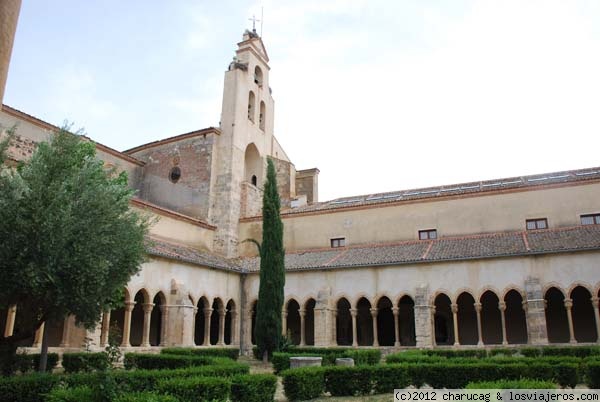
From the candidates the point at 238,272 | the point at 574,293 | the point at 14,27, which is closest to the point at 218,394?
the point at 14,27

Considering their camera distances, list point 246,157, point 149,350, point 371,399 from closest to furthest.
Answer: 1. point 371,399
2. point 149,350
3. point 246,157

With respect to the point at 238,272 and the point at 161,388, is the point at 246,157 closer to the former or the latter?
the point at 238,272

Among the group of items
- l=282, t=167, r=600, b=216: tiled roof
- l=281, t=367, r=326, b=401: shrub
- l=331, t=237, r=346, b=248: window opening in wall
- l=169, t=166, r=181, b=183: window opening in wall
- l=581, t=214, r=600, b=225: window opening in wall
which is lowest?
l=281, t=367, r=326, b=401: shrub

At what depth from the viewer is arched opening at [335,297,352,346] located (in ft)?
79.6

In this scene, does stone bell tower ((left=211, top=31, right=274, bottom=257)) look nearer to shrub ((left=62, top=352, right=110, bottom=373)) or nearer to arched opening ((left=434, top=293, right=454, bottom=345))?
arched opening ((left=434, top=293, right=454, bottom=345))

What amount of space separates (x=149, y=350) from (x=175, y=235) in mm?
6912

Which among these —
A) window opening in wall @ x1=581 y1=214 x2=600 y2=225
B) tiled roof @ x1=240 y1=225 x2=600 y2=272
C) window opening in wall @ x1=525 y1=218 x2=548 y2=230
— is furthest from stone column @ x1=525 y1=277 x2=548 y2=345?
window opening in wall @ x1=581 y1=214 x2=600 y2=225

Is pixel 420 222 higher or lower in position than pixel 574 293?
higher

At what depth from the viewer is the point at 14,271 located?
9.77 m

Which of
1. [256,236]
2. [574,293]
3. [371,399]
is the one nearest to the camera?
[371,399]

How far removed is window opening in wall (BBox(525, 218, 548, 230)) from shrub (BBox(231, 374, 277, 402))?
1690cm

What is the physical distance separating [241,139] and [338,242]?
7968mm

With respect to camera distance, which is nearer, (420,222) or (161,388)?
(161,388)

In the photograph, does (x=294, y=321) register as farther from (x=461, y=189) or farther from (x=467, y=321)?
(x=461, y=189)
